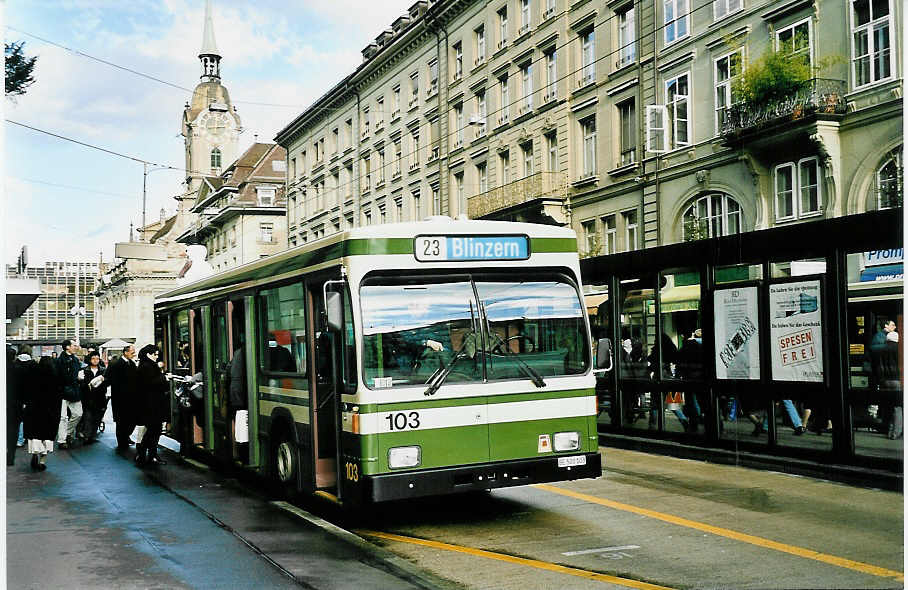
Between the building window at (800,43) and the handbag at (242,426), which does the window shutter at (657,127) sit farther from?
the handbag at (242,426)

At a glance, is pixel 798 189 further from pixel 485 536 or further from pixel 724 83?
pixel 485 536

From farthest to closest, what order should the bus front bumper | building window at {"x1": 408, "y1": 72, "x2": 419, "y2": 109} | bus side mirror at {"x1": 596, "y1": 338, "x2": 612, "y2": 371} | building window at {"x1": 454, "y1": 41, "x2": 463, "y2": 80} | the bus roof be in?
building window at {"x1": 408, "y1": 72, "x2": 419, "y2": 109}, building window at {"x1": 454, "y1": 41, "x2": 463, "y2": 80}, bus side mirror at {"x1": 596, "y1": 338, "x2": 612, "y2": 371}, the bus roof, the bus front bumper

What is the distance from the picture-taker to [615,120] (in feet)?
97.1

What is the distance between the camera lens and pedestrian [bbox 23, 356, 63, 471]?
45.2 feet

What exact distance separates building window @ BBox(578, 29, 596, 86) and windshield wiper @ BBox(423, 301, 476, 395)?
23272 millimetres

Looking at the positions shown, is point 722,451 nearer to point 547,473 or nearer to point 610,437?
point 610,437

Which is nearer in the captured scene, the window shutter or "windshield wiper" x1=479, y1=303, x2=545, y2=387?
"windshield wiper" x1=479, y1=303, x2=545, y2=387

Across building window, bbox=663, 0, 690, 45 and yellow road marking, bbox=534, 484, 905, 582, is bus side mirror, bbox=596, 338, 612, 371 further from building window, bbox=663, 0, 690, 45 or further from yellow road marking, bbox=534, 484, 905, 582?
building window, bbox=663, 0, 690, 45

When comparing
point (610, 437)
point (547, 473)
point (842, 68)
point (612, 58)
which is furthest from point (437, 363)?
point (612, 58)

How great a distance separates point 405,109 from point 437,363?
3465 centimetres

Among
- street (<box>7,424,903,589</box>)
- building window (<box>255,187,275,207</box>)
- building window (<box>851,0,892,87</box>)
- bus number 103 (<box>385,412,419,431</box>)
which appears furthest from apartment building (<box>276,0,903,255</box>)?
building window (<box>255,187,275,207</box>)

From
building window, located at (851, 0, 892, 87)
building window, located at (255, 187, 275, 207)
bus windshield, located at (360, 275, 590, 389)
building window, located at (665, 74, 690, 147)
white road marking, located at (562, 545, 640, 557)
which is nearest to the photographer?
white road marking, located at (562, 545, 640, 557)

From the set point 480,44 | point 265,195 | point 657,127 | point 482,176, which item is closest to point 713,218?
point 657,127

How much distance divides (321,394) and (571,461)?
7.81 feet
